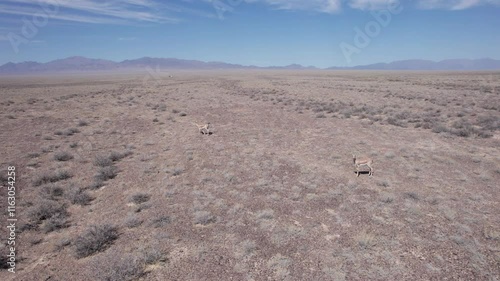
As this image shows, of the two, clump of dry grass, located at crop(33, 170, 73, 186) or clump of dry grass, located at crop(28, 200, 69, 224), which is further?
clump of dry grass, located at crop(33, 170, 73, 186)

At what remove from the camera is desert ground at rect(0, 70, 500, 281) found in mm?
6156

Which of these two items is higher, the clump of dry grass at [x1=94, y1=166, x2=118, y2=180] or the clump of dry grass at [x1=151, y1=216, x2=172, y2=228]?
the clump of dry grass at [x1=94, y1=166, x2=118, y2=180]

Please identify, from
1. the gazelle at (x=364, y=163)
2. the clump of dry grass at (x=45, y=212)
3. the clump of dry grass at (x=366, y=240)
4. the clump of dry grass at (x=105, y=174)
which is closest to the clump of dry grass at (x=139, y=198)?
the clump of dry grass at (x=45, y=212)

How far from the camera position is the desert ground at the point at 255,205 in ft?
20.2

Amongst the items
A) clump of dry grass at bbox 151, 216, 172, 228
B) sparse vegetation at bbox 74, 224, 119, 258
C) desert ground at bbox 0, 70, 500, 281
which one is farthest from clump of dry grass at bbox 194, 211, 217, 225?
sparse vegetation at bbox 74, 224, 119, 258

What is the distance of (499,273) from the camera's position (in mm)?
5727

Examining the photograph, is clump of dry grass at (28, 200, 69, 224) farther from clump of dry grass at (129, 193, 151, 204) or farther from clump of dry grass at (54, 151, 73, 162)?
clump of dry grass at (54, 151, 73, 162)

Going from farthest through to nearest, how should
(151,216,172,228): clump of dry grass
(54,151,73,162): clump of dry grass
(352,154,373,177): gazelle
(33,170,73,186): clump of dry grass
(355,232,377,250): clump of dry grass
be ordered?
(54,151,73,162): clump of dry grass
(352,154,373,177): gazelle
(33,170,73,186): clump of dry grass
(151,216,172,228): clump of dry grass
(355,232,377,250): clump of dry grass

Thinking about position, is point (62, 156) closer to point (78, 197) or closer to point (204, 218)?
point (78, 197)

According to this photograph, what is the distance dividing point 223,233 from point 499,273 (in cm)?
570

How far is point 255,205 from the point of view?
880cm

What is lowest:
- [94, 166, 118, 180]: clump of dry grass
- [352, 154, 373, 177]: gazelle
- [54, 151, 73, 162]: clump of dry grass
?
[94, 166, 118, 180]: clump of dry grass

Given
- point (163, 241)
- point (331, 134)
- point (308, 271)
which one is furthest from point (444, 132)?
point (163, 241)

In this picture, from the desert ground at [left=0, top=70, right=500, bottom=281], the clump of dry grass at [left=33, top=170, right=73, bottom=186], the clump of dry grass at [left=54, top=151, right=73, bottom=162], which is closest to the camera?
the desert ground at [left=0, top=70, right=500, bottom=281]
